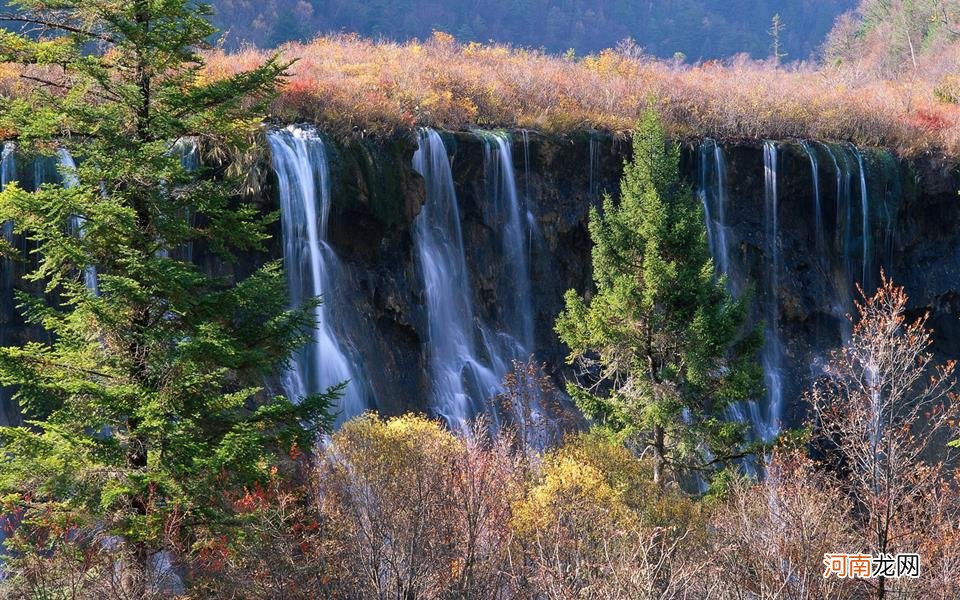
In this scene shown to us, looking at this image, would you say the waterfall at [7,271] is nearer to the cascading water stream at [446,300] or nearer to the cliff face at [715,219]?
the cliff face at [715,219]

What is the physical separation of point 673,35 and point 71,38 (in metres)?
96.6

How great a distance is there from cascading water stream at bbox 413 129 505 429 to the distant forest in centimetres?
4060

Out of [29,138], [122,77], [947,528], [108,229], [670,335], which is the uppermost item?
[122,77]

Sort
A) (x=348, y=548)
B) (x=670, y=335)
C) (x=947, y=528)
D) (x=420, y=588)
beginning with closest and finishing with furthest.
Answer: (x=420, y=588), (x=348, y=548), (x=947, y=528), (x=670, y=335)

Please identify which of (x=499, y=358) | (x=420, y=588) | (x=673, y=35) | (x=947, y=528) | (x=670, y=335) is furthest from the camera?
(x=673, y=35)

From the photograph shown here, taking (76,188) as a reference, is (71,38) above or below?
above

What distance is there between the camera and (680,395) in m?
17.4

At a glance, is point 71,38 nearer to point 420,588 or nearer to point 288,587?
point 288,587

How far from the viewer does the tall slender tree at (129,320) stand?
32.0ft

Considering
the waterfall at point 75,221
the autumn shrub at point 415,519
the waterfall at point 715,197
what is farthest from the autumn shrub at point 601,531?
the waterfall at point 715,197

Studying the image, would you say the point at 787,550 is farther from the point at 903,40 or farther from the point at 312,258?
the point at 903,40

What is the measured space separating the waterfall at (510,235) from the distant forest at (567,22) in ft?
130

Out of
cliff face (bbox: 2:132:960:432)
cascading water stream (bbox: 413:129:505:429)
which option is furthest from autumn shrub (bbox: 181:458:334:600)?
cascading water stream (bbox: 413:129:505:429)

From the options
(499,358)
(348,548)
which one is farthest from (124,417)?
(499,358)
